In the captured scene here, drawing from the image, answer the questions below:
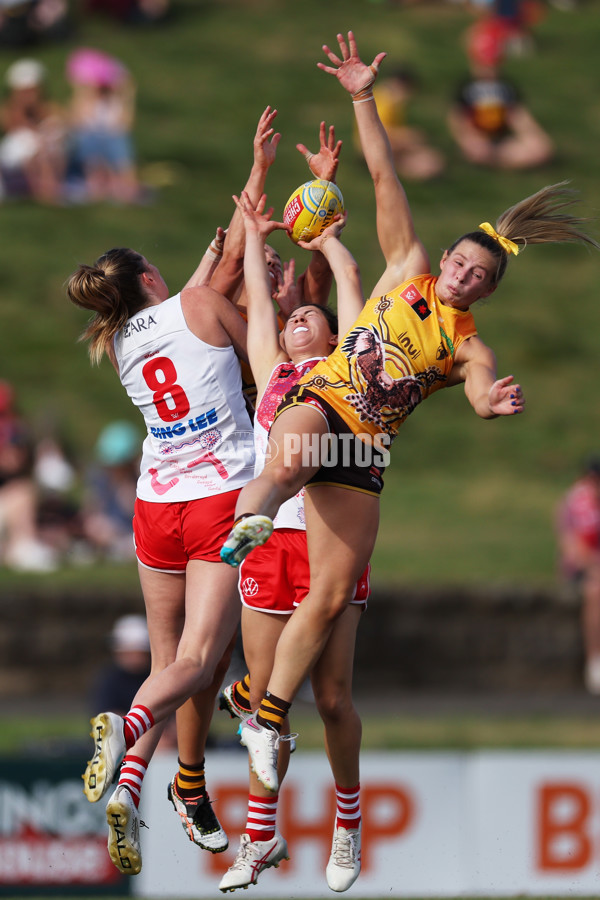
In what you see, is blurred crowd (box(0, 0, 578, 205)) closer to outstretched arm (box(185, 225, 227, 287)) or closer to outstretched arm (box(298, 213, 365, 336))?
outstretched arm (box(185, 225, 227, 287))

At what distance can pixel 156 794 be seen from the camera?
10.7 metres

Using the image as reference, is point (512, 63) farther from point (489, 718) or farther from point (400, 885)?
point (400, 885)

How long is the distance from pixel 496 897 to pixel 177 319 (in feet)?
22.8

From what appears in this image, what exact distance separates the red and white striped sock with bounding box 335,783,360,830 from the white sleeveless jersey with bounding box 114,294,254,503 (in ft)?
4.87

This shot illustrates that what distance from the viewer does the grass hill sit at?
17219mm

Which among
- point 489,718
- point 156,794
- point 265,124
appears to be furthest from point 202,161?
point 265,124

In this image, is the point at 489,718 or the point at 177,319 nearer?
the point at 177,319

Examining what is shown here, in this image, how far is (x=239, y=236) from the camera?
21.3 ft

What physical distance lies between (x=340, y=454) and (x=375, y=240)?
15.0m

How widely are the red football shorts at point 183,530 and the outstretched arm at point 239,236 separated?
1.07 m

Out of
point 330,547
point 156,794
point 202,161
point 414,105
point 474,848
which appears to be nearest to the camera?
point 330,547

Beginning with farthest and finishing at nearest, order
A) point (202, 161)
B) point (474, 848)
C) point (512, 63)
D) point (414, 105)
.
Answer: point (512, 63) < point (414, 105) < point (202, 161) < point (474, 848)

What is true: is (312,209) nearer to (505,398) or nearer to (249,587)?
(505,398)

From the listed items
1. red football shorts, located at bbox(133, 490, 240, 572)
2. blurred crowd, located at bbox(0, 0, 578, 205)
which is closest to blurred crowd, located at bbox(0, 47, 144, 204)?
blurred crowd, located at bbox(0, 0, 578, 205)
